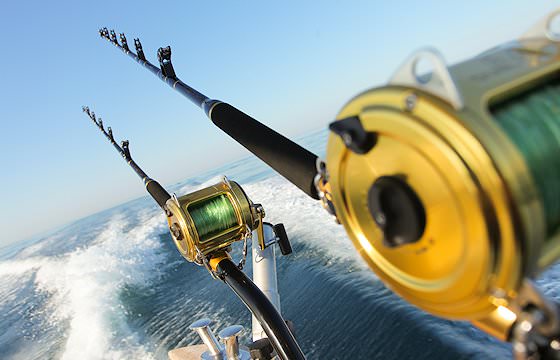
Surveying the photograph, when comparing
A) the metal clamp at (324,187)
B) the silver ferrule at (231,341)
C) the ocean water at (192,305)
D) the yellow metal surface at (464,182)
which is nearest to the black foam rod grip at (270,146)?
the metal clamp at (324,187)

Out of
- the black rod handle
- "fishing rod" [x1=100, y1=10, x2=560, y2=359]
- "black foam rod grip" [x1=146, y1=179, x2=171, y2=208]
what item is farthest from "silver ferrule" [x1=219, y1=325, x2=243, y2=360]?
"fishing rod" [x1=100, y1=10, x2=560, y2=359]

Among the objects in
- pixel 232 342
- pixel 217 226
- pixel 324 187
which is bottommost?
pixel 232 342

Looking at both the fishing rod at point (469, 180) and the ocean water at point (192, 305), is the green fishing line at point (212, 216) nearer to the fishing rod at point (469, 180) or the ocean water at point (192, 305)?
the ocean water at point (192, 305)

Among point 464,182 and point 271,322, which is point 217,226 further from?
point 464,182

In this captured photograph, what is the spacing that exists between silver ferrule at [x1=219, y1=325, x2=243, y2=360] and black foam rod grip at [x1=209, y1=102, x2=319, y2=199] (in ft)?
1.96

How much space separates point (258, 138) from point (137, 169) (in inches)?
55.1

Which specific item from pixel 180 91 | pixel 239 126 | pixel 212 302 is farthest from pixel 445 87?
pixel 212 302

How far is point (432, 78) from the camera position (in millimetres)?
458

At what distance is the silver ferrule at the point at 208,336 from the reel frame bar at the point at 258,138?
2.01ft

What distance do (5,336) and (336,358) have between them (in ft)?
15.7

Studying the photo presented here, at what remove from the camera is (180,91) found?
163 cm

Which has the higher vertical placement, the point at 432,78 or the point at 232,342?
the point at 432,78

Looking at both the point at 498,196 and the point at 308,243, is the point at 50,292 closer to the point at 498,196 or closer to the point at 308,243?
the point at 308,243

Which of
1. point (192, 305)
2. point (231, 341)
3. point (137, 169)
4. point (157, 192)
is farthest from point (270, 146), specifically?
point (192, 305)
